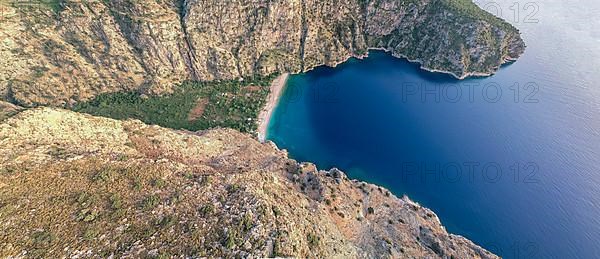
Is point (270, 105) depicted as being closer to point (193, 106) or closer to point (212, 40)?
point (193, 106)

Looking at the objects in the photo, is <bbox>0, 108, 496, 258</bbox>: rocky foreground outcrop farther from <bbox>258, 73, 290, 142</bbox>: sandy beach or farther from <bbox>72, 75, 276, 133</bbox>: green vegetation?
<bbox>72, 75, 276, 133</bbox>: green vegetation

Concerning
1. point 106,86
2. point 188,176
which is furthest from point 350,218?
point 106,86

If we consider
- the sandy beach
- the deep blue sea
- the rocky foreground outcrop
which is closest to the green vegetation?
the sandy beach

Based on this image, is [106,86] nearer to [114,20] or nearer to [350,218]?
[114,20]

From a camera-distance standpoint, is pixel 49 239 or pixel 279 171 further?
pixel 279 171

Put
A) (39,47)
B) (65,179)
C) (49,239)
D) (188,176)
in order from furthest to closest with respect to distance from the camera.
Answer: (39,47) → (188,176) → (65,179) → (49,239)

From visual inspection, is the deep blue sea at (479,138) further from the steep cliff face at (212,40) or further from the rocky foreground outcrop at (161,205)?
the rocky foreground outcrop at (161,205)

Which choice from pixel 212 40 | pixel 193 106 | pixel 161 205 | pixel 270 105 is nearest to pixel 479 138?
pixel 270 105
